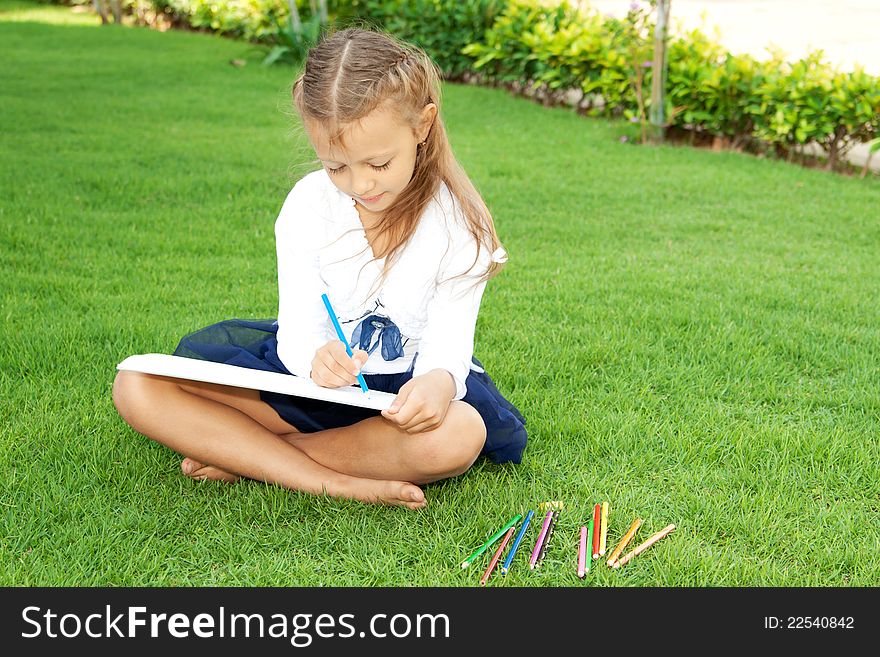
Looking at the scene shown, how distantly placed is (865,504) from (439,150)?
1217mm

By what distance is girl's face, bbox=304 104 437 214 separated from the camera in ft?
6.31

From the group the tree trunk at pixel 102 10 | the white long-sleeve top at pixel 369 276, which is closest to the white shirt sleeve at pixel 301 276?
the white long-sleeve top at pixel 369 276

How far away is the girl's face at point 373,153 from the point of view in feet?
6.31

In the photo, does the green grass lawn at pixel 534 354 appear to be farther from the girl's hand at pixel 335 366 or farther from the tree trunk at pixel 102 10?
the tree trunk at pixel 102 10

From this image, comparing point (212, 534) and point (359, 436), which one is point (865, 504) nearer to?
point (359, 436)

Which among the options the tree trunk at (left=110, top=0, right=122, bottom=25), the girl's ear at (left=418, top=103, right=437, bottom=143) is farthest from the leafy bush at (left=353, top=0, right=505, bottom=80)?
the girl's ear at (left=418, top=103, right=437, bottom=143)

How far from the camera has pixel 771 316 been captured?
3.28m

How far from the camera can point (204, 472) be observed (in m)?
2.21

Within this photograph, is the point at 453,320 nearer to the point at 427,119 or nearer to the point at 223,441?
the point at 427,119

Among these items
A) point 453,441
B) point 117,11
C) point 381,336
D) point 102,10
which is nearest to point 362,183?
point 381,336

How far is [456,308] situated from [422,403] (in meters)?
0.28

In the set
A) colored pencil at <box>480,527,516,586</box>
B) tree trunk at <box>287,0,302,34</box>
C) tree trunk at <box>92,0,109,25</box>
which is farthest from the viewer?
tree trunk at <box>92,0,109,25</box>

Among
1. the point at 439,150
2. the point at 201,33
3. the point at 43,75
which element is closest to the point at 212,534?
the point at 439,150

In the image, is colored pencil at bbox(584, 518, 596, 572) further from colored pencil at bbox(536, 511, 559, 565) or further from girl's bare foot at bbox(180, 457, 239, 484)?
girl's bare foot at bbox(180, 457, 239, 484)
